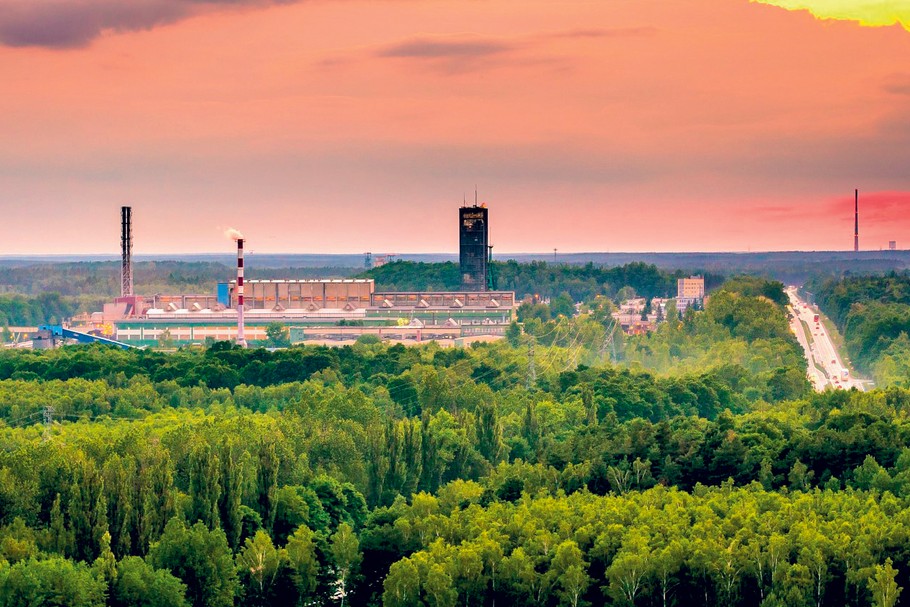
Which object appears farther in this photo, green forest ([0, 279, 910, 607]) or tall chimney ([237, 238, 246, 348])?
tall chimney ([237, 238, 246, 348])

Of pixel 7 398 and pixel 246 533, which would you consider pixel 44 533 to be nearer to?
pixel 246 533

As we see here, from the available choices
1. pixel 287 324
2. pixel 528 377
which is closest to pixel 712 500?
pixel 528 377

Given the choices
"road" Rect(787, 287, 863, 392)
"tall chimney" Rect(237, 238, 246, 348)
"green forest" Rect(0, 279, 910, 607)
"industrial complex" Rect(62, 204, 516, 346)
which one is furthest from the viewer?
"industrial complex" Rect(62, 204, 516, 346)

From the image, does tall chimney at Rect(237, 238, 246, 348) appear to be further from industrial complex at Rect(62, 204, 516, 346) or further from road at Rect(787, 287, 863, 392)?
road at Rect(787, 287, 863, 392)

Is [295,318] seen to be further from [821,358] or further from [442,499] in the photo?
[442,499]

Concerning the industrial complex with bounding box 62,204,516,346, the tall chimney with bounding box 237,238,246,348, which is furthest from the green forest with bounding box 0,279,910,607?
the industrial complex with bounding box 62,204,516,346

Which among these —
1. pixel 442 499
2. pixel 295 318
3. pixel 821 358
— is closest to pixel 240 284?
pixel 295 318

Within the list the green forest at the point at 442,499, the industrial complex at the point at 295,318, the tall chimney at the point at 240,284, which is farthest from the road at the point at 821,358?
the tall chimney at the point at 240,284

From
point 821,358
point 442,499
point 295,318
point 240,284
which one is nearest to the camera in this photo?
point 442,499
